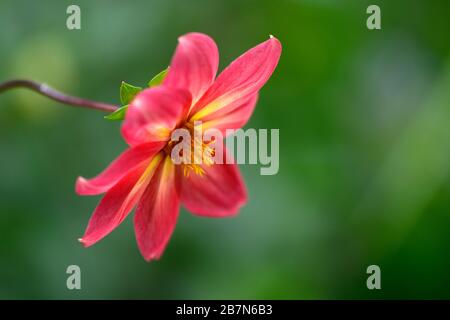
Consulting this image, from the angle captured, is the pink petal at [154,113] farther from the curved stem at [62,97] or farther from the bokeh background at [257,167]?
the bokeh background at [257,167]

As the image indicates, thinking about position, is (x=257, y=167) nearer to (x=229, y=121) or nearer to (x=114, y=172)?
(x=229, y=121)

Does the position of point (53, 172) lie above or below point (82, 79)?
below

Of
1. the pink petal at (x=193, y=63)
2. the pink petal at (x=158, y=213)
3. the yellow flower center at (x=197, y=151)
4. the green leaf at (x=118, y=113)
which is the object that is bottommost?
the pink petal at (x=158, y=213)

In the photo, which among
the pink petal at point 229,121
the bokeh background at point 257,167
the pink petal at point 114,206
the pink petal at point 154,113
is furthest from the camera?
the bokeh background at point 257,167

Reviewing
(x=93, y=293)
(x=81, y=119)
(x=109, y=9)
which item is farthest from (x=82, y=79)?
(x=93, y=293)

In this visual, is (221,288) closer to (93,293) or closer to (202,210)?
(93,293)

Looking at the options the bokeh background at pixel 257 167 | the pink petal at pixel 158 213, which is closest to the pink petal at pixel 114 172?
the pink petal at pixel 158 213

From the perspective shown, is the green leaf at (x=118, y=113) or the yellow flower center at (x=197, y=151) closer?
the green leaf at (x=118, y=113)
